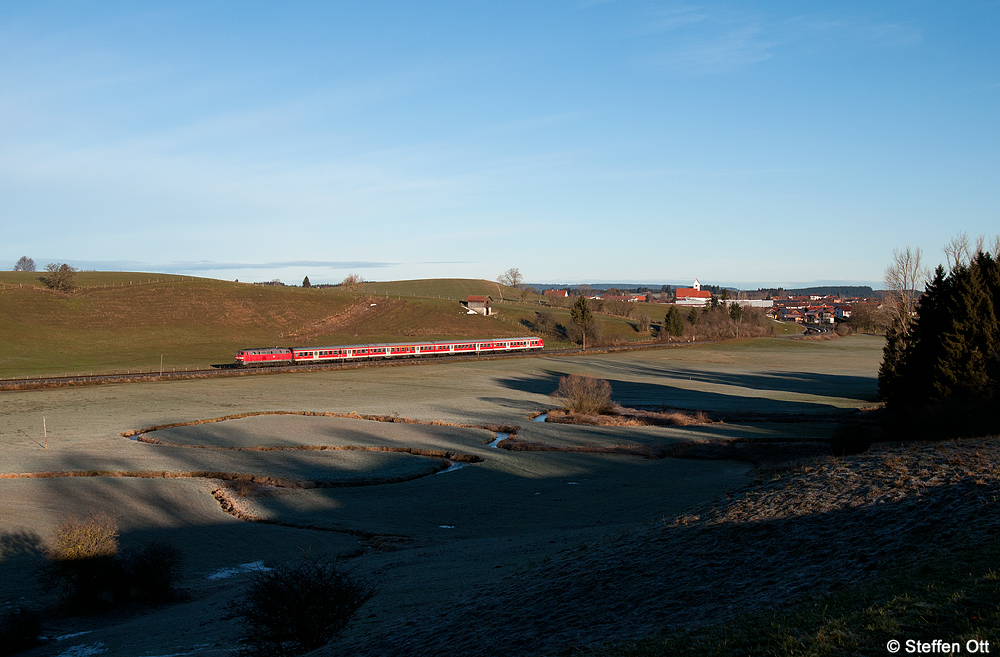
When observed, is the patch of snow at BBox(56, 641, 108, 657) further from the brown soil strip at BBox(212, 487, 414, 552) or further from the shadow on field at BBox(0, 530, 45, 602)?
the brown soil strip at BBox(212, 487, 414, 552)

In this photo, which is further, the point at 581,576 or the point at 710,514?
the point at 710,514

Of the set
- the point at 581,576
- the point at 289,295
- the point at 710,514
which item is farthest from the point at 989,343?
the point at 289,295

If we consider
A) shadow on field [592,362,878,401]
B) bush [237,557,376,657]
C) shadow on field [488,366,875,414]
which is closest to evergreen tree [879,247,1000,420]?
shadow on field [488,366,875,414]

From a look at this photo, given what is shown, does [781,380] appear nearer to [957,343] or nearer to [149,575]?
[957,343]

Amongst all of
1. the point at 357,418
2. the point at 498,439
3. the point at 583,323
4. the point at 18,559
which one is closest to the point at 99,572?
the point at 18,559

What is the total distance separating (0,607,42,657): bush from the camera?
552 inches

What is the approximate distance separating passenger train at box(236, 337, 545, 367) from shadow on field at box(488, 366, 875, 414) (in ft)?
65.6

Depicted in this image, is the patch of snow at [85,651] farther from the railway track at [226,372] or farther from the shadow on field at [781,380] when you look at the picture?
the shadow on field at [781,380]

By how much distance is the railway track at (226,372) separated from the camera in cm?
5916

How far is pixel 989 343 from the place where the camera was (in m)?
35.2

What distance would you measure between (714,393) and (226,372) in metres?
48.6

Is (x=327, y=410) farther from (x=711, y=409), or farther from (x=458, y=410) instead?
(x=711, y=409)

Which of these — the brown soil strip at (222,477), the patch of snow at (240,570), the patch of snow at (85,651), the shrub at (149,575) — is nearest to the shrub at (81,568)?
the shrub at (149,575)

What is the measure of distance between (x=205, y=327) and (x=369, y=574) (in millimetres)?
99232
